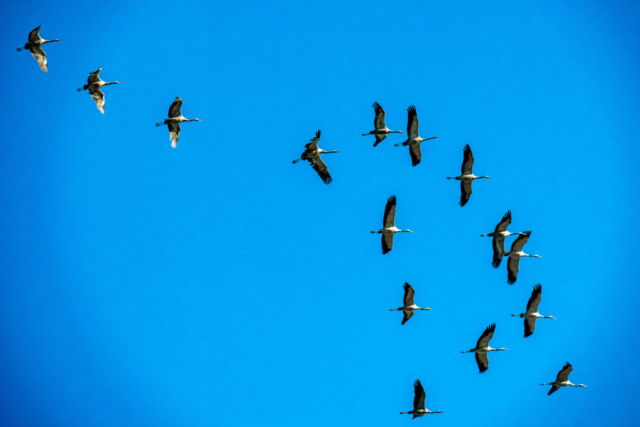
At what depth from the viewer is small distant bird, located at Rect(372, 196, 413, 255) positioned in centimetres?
3309

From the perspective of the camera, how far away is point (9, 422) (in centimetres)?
10894

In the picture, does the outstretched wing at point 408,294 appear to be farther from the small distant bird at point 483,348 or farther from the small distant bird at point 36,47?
the small distant bird at point 36,47

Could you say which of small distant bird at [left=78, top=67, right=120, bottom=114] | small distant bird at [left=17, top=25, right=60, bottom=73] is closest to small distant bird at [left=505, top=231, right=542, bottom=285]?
small distant bird at [left=78, top=67, right=120, bottom=114]

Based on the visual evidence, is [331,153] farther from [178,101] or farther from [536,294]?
[536,294]

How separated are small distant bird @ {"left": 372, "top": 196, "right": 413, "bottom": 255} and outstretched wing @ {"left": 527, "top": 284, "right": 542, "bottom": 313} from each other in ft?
27.3

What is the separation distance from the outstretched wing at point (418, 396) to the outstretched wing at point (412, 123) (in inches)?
510

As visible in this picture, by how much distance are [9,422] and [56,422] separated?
1332 centimetres

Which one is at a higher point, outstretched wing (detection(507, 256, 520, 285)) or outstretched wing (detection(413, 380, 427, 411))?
outstretched wing (detection(507, 256, 520, 285))

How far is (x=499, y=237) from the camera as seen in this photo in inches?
1351

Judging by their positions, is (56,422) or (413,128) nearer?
(413,128)

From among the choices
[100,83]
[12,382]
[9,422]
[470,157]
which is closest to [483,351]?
[470,157]

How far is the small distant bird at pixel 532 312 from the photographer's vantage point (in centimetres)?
3534

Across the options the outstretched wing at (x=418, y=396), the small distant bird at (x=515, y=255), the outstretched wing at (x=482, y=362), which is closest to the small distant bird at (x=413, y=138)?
the small distant bird at (x=515, y=255)

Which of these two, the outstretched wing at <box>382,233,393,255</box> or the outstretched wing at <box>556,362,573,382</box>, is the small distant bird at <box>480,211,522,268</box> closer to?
the outstretched wing at <box>382,233,393,255</box>
